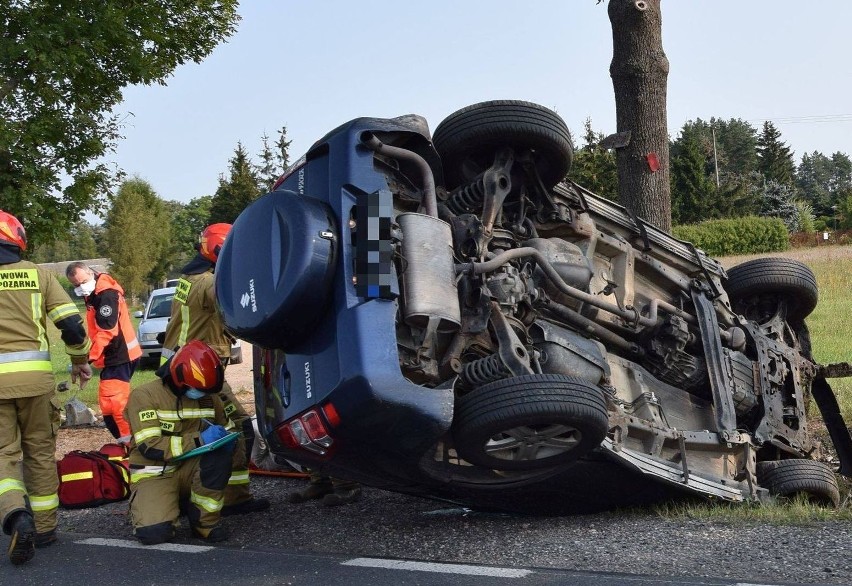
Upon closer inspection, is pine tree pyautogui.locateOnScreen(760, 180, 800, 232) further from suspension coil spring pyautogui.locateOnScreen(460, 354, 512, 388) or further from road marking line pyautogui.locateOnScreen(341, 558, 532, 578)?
road marking line pyautogui.locateOnScreen(341, 558, 532, 578)

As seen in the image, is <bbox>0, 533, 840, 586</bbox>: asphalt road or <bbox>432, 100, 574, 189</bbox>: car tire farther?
<bbox>432, 100, 574, 189</bbox>: car tire

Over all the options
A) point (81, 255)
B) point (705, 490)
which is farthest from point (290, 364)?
point (81, 255)

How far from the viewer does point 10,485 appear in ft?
15.2

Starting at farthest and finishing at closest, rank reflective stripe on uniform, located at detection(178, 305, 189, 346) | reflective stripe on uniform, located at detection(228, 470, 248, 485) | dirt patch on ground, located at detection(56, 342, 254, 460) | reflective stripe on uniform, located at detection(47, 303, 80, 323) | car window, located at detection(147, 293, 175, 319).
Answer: car window, located at detection(147, 293, 175, 319), dirt patch on ground, located at detection(56, 342, 254, 460), reflective stripe on uniform, located at detection(178, 305, 189, 346), reflective stripe on uniform, located at detection(228, 470, 248, 485), reflective stripe on uniform, located at detection(47, 303, 80, 323)

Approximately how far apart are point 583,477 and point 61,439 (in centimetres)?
581

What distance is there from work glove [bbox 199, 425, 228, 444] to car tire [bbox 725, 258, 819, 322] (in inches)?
134

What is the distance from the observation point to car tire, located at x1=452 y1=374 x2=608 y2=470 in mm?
3701

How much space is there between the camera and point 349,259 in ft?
12.3

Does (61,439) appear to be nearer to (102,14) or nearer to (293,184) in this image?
(293,184)

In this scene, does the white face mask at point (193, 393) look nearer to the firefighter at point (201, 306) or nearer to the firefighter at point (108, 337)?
the firefighter at point (201, 306)

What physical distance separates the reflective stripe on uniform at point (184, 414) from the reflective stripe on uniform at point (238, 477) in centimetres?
40

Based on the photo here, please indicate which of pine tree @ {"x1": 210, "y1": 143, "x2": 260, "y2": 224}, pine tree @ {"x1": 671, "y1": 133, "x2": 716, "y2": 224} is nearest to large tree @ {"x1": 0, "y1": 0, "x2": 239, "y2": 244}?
pine tree @ {"x1": 210, "y1": 143, "x2": 260, "y2": 224}

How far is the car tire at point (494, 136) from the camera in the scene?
457 centimetres

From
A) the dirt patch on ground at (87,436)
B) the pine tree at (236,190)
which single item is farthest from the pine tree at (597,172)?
the dirt patch on ground at (87,436)
